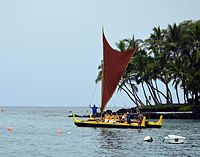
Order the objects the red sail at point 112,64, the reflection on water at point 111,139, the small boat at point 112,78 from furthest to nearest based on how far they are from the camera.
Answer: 1. the red sail at point 112,64
2. the small boat at point 112,78
3. the reflection on water at point 111,139

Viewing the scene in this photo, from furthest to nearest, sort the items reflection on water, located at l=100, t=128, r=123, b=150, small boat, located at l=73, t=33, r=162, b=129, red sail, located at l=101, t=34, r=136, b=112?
1. red sail, located at l=101, t=34, r=136, b=112
2. small boat, located at l=73, t=33, r=162, b=129
3. reflection on water, located at l=100, t=128, r=123, b=150

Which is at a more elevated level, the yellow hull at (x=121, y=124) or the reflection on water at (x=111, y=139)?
the yellow hull at (x=121, y=124)

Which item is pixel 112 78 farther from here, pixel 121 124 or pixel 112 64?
pixel 121 124

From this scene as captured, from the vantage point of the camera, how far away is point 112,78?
5978 cm

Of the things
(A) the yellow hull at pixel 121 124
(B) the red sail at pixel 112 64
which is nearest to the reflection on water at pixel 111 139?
(A) the yellow hull at pixel 121 124

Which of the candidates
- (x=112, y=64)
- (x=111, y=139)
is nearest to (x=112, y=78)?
(x=112, y=64)

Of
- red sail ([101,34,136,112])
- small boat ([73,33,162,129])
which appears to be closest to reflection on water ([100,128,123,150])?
small boat ([73,33,162,129])

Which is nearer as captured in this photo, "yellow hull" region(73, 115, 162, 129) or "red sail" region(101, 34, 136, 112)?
"yellow hull" region(73, 115, 162, 129)

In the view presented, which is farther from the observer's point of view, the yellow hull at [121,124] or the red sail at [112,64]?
the red sail at [112,64]

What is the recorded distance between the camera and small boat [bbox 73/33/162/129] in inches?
2300

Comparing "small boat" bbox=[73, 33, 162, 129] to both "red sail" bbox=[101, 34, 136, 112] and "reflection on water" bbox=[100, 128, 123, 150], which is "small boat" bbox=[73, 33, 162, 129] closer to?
"red sail" bbox=[101, 34, 136, 112]

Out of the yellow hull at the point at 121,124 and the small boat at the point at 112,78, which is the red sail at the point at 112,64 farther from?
the yellow hull at the point at 121,124

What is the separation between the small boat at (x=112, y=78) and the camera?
5843 centimetres

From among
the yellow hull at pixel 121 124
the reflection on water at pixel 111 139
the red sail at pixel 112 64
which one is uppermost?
the red sail at pixel 112 64
